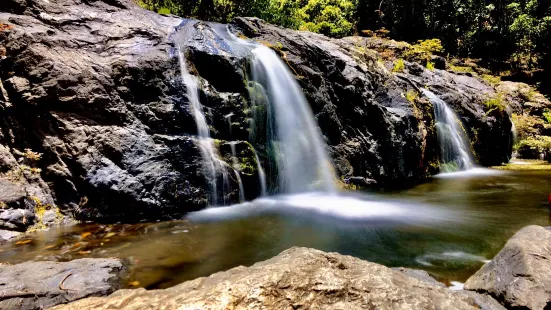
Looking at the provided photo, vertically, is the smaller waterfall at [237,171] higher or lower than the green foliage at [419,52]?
lower

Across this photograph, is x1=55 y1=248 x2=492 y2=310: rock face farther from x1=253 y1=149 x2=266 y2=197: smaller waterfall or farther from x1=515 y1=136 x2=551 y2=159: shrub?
x1=515 y1=136 x2=551 y2=159: shrub

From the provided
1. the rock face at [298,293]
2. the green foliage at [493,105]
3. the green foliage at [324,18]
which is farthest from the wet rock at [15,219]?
the green foliage at [324,18]

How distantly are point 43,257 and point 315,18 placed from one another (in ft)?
69.8

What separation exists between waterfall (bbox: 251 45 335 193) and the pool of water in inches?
27.2

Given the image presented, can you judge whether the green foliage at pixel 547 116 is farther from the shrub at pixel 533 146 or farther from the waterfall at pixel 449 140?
the waterfall at pixel 449 140

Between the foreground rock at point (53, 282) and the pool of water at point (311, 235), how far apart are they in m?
0.35

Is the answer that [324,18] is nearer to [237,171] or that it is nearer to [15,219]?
[237,171]

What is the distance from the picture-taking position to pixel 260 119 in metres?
8.30

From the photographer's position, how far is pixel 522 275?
3035 millimetres

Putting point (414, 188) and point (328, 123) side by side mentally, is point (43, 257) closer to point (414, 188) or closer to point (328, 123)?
point (328, 123)

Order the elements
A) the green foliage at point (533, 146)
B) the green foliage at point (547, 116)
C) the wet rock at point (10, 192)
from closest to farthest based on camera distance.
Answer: the wet rock at point (10, 192) → the green foliage at point (533, 146) → the green foliage at point (547, 116)

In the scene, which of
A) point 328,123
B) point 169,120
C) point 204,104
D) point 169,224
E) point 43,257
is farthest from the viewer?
point 328,123

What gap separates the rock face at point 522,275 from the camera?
2.84 m

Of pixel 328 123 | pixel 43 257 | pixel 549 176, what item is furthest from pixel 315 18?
pixel 43 257
